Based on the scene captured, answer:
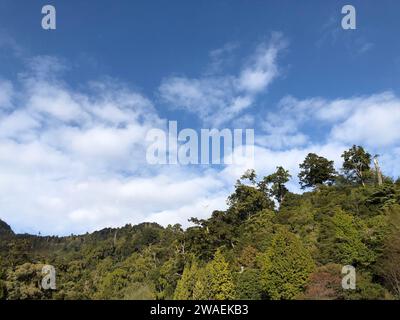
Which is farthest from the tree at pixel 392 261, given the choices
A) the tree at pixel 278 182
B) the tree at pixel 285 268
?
the tree at pixel 278 182

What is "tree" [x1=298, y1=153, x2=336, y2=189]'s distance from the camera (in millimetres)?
69188

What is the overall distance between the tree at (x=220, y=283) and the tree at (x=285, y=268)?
199 inches

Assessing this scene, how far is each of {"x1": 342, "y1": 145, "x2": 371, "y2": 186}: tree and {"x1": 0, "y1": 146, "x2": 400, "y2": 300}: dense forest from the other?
0.15 meters

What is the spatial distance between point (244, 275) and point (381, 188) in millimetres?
19576

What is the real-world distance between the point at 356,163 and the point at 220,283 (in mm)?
32691

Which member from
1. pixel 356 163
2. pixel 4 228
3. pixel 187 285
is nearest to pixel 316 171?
pixel 356 163

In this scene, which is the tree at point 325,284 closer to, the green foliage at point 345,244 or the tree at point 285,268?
the tree at point 285,268

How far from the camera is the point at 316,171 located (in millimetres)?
70000

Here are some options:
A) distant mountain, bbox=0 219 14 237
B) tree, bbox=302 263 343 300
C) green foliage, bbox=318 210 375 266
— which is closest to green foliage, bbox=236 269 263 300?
green foliage, bbox=318 210 375 266

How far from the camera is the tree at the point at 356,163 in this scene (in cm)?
6438

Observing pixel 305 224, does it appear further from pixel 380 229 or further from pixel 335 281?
pixel 335 281

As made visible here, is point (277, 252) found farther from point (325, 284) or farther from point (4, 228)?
point (4, 228)

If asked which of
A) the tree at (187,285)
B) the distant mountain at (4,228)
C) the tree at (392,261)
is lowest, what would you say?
the tree at (187,285)

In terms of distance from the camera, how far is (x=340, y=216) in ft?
134
